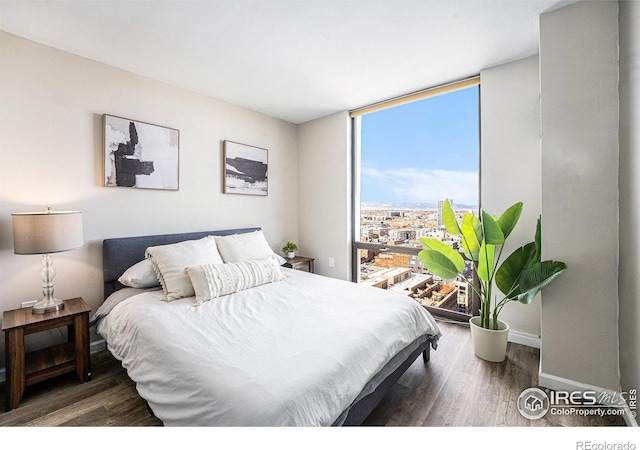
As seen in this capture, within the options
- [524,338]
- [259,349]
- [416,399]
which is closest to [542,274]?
[524,338]

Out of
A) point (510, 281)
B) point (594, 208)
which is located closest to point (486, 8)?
point (594, 208)

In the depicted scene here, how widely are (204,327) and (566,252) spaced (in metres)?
2.40

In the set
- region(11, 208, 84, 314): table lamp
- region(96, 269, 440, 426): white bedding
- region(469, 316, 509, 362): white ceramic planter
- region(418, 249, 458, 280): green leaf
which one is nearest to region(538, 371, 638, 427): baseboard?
region(469, 316, 509, 362): white ceramic planter

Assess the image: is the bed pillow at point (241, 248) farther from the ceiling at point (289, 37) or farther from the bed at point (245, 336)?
the ceiling at point (289, 37)

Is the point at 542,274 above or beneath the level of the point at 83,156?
beneath

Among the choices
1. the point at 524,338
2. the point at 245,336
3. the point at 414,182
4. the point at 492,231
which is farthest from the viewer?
the point at 414,182

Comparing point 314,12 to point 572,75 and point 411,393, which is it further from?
point 411,393

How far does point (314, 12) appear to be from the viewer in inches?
72.0

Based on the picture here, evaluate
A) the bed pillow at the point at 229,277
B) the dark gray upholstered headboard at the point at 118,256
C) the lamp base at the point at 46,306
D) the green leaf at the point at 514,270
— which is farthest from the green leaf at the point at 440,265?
the lamp base at the point at 46,306

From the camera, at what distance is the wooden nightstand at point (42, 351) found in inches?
67.5

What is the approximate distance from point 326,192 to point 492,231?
219 centimetres

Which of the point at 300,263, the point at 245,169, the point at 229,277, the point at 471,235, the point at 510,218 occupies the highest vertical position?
the point at 245,169

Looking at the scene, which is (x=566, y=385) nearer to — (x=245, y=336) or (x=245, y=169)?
(x=245, y=336)

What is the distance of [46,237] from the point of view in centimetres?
184
